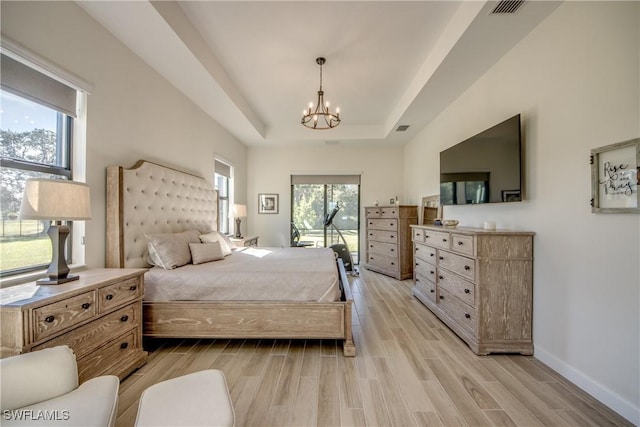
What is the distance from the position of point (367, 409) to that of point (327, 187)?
15.4ft

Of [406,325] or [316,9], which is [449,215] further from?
Answer: [316,9]

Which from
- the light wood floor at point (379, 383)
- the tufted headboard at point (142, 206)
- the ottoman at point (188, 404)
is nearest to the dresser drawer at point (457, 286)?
the light wood floor at point (379, 383)

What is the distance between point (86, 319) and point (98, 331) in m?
0.16

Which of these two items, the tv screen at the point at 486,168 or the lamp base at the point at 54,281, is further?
the tv screen at the point at 486,168

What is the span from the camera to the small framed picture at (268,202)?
5.83 meters

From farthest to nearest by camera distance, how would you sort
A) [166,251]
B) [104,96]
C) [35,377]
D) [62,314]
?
[166,251]
[104,96]
[62,314]
[35,377]

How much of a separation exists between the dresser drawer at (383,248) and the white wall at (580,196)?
7.77 feet

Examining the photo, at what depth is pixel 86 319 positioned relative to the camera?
156 centimetres

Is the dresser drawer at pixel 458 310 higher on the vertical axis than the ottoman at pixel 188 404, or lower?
lower

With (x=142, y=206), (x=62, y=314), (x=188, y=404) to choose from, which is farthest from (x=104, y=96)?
(x=188, y=404)

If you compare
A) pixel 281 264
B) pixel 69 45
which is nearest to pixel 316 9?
pixel 69 45

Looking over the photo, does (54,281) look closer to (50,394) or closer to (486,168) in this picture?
(50,394)

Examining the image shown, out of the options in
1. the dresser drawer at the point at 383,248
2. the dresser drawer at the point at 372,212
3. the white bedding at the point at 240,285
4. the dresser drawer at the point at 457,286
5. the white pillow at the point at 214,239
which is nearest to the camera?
the white bedding at the point at 240,285

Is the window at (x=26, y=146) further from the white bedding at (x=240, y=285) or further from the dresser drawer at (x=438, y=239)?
the dresser drawer at (x=438, y=239)
